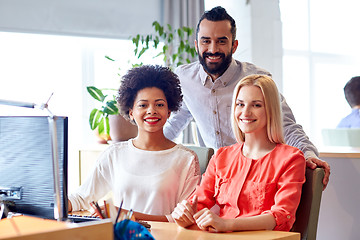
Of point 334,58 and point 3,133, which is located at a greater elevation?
point 334,58

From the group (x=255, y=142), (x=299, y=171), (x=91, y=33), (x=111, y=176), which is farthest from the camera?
(x=91, y=33)

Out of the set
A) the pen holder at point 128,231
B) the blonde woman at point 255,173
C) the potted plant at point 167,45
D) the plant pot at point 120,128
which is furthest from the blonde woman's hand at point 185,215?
the potted plant at point 167,45

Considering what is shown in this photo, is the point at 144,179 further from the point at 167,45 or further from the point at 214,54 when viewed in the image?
the point at 167,45

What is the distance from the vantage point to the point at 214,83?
262 cm

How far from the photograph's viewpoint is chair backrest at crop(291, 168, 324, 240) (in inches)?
74.0

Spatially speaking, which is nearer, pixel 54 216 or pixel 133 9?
pixel 54 216

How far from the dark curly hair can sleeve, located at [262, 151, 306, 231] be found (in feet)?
1.80

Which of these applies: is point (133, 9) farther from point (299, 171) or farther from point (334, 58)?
point (299, 171)

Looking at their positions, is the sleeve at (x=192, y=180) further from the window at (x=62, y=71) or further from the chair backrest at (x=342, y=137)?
the window at (x=62, y=71)

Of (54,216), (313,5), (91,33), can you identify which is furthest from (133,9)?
(54,216)

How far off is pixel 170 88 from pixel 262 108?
394 millimetres

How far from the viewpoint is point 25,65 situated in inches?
187

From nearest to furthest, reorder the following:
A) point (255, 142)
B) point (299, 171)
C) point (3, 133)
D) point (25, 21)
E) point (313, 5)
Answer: point (3, 133), point (299, 171), point (255, 142), point (25, 21), point (313, 5)

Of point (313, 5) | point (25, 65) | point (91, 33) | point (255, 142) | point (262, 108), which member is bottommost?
point (255, 142)
